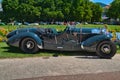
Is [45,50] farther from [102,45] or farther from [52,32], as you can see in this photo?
[102,45]

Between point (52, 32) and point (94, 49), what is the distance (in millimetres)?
1949

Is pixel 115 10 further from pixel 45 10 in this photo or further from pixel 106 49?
pixel 106 49

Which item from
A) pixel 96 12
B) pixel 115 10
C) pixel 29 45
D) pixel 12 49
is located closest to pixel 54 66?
pixel 29 45

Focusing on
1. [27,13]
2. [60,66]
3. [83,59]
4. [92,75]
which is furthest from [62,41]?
[27,13]

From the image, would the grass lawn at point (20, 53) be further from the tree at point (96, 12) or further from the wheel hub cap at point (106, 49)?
the tree at point (96, 12)

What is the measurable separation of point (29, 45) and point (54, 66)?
2.82 metres

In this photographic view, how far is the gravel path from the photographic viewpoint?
9477mm

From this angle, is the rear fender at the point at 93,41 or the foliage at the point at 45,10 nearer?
the rear fender at the point at 93,41

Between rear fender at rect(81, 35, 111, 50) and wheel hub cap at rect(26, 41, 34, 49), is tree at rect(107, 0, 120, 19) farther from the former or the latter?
wheel hub cap at rect(26, 41, 34, 49)

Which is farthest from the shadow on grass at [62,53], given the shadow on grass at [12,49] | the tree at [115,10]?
the tree at [115,10]

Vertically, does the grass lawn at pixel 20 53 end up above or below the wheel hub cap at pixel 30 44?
below

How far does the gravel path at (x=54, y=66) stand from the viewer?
9.48 m

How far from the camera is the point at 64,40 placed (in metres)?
13.3

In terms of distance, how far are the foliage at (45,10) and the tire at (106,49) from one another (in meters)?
82.3
